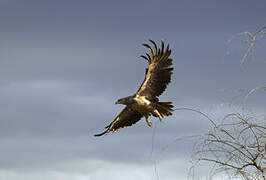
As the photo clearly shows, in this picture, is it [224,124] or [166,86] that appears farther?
[166,86]

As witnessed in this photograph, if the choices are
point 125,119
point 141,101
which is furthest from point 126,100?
point 125,119

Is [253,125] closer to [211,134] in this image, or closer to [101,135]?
[211,134]

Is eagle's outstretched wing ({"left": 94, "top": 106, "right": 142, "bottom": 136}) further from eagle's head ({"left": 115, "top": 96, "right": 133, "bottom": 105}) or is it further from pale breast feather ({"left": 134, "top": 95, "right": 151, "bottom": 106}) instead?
pale breast feather ({"left": 134, "top": 95, "right": 151, "bottom": 106})

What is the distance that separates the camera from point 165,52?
7.28m

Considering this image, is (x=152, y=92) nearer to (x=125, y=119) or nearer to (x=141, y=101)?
(x=141, y=101)

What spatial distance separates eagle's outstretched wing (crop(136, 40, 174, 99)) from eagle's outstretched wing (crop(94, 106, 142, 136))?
0.50 metres

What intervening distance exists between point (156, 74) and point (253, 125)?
3.43 meters

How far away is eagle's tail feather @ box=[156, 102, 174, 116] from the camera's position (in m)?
7.14

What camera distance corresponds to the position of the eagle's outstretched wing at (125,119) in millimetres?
7343

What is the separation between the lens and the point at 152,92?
7.11 metres

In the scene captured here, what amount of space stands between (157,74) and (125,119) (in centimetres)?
117

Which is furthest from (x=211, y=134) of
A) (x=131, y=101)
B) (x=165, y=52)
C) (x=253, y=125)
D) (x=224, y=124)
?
(x=165, y=52)

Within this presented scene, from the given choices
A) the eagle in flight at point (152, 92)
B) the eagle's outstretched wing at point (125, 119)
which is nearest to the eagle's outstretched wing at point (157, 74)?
the eagle in flight at point (152, 92)

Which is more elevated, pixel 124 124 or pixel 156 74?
pixel 156 74
